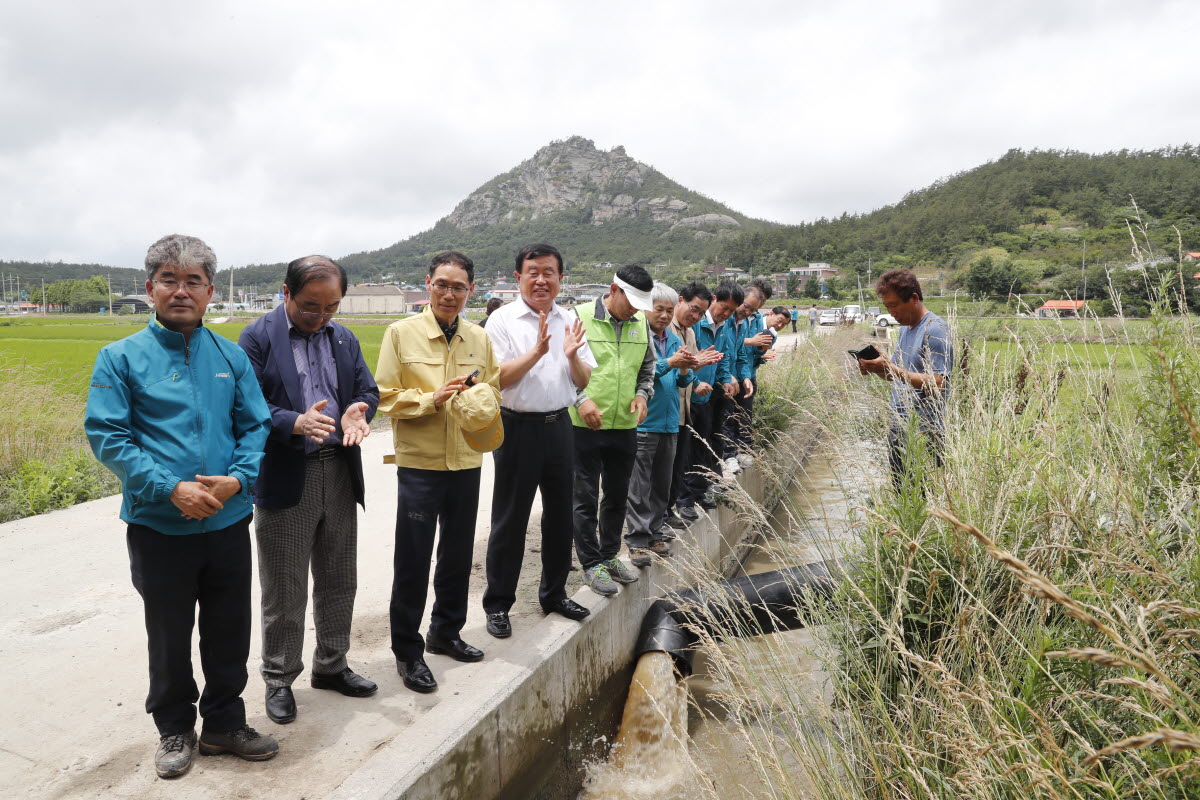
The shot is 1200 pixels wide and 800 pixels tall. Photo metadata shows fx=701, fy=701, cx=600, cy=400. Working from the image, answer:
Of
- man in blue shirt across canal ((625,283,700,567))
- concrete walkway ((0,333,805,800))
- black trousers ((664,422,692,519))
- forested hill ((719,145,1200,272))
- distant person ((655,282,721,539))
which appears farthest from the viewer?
forested hill ((719,145,1200,272))

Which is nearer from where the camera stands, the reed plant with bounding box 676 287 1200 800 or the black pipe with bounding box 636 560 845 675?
A: the reed plant with bounding box 676 287 1200 800

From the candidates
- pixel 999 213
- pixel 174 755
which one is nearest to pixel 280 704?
pixel 174 755

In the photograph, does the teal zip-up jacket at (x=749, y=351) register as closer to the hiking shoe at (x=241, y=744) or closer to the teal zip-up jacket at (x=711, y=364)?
the teal zip-up jacket at (x=711, y=364)

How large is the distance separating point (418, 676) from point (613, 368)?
6.71 ft

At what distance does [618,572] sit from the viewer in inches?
178

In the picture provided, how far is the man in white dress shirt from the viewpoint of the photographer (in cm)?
374

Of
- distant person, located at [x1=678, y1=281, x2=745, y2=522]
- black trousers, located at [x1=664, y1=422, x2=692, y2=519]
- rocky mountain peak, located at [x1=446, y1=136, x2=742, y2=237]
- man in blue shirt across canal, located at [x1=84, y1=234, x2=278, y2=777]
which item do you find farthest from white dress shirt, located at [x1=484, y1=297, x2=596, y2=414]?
rocky mountain peak, located at [x1=446, y1=136, x2=742, y2=237]

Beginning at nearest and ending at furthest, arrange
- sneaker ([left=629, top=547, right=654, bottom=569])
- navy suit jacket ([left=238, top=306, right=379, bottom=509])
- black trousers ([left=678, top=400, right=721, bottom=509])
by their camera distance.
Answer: navy suit jacket ([left=238, top=306, right=379, bottom=509]), sneaker ([left=629, top=547, right=654, bottom=569]), black trousers ([left=678, top=400, right=721, bottom=509])

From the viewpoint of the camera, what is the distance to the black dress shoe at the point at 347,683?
3.21 metres

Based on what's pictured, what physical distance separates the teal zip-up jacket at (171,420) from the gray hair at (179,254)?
0.72 ft

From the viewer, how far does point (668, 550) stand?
5.20 meters

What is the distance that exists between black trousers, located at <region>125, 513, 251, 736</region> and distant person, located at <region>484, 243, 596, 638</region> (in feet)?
4.41

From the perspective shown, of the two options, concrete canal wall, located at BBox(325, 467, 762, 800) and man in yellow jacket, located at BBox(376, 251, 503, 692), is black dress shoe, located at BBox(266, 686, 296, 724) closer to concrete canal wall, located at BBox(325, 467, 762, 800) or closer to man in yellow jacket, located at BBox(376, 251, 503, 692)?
man in yellow jacket, located at BBox(376, 251, 503, 692)

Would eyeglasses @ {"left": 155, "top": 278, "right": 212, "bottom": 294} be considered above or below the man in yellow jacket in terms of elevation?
above
